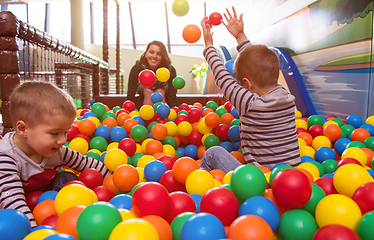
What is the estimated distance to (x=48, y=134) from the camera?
0.92 m

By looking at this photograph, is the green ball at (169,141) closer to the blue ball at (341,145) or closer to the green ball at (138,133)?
the green ball at (138,133)

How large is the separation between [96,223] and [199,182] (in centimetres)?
40

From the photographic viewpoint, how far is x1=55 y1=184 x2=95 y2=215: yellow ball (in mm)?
800

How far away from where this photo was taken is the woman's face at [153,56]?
2.77m

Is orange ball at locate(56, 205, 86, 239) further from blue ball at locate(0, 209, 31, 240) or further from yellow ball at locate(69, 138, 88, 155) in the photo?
yellow ball at locate(69, 138, 88, 155)

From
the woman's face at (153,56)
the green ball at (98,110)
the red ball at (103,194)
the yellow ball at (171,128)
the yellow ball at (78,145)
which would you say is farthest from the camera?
the woman's face at (153,56)

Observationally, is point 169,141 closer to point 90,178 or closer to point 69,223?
point 90,178

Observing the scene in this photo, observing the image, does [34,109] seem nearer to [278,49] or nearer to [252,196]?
[252,196]

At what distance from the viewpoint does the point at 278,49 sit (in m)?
2.53

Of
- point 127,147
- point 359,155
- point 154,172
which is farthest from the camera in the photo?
point 127,147

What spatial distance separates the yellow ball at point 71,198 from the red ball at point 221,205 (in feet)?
1.17

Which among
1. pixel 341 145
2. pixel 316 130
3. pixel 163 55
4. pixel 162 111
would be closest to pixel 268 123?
pixel 341 145

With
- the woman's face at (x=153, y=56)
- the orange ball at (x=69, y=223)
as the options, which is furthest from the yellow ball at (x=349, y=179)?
the woman's face at (x=153, y=56)

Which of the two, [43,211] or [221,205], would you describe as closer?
[221,205]
